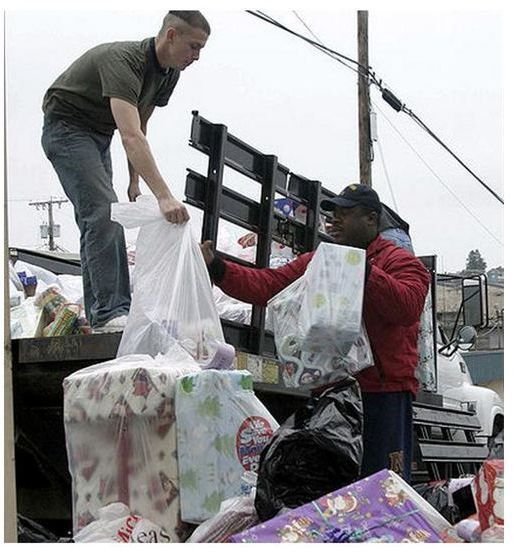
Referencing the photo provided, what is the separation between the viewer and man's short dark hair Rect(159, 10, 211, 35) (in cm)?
406

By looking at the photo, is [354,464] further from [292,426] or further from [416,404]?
[416,404]

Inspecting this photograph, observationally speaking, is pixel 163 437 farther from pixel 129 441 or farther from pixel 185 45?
pixel 185 45

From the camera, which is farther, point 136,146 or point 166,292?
point 136,146

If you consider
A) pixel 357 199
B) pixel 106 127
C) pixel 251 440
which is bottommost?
pixel 251 440

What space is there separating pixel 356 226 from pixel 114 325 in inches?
42.6

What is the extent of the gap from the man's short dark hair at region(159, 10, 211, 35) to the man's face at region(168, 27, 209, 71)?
0.8 inches

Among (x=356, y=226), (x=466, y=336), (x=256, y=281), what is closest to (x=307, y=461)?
(x=256, y=281)

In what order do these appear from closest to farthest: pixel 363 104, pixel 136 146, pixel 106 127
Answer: pixel 136 146 < pixel 106 127 < pixel 363 104

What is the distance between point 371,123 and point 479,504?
1282cm

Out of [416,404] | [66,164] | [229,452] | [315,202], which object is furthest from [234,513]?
[416,404]

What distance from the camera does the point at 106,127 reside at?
438cm

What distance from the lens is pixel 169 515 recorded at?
127 inches

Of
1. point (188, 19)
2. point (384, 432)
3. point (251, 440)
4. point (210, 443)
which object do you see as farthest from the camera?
point (188, 19)

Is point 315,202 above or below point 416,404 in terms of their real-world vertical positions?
above
